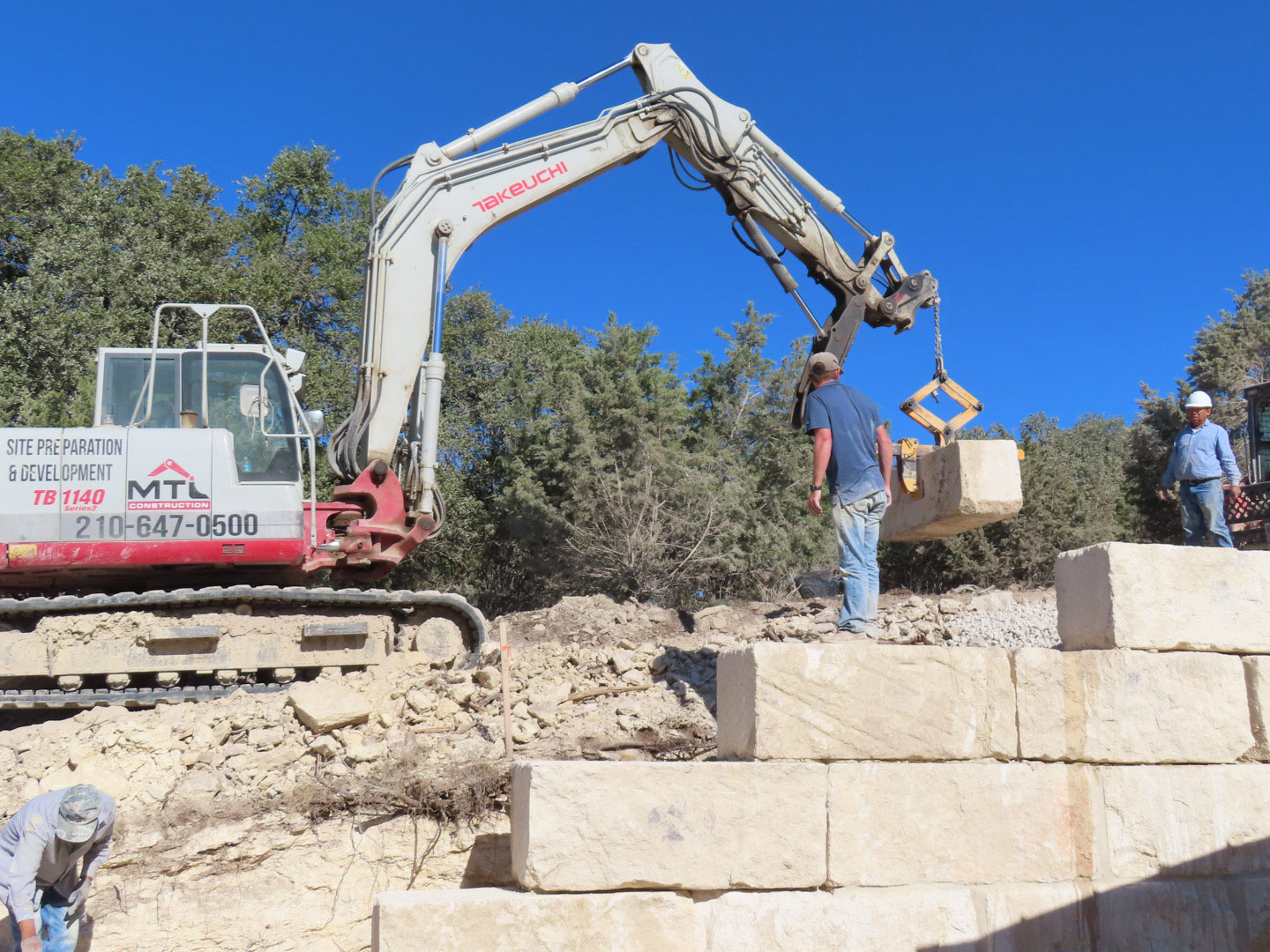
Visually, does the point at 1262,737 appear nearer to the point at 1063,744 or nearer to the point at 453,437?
the point at 1063,744

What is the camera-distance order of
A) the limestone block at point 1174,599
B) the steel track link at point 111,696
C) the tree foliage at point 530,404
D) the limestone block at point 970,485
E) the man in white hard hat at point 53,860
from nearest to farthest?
1. the limestone block at point 1174,599
2. the man in white hard hat at point 53,860
3. the limestone block at point 970,485
4. the steel track link at point 111,696
5. the tree foliage at point 530,404

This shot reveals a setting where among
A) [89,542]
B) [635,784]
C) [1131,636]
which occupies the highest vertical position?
[89,542]

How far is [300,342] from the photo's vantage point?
20203 millimetres

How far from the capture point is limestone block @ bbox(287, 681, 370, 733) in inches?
269

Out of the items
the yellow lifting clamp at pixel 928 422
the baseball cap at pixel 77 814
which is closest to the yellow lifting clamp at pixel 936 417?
the yellow lifting clamp at pixel 928 422

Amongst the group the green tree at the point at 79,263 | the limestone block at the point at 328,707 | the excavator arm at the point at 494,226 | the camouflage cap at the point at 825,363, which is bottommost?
the limestone block at the point at 328,707

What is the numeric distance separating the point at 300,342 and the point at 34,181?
6860 mm

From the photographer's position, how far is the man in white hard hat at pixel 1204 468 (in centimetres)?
795

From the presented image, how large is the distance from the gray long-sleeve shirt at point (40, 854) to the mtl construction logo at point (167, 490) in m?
2.93

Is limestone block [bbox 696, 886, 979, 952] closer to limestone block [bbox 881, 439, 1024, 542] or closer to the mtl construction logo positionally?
limestone block [bbox 881, 439, 1024, 542]

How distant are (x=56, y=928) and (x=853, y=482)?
5017mm

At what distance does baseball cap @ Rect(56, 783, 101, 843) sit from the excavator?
2494mm

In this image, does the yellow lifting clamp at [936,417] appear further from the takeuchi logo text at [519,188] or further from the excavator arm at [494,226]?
the takeuchi logo text at [519,188]

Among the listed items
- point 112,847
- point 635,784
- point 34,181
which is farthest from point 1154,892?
point 34,181
